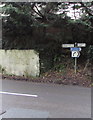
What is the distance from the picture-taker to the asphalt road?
5.43 meters

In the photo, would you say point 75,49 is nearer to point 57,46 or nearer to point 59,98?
point 57,46

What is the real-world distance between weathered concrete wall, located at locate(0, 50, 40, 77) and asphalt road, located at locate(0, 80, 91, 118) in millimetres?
3478

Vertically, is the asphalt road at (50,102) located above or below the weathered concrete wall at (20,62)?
below

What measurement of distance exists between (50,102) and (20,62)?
603 centimetres

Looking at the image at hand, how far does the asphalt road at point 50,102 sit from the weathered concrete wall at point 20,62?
11.4 feet

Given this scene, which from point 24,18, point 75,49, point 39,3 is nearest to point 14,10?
point 24,18

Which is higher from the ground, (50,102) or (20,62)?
(20,62)

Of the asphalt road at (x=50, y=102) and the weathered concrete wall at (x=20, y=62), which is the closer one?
the asphalt road at (x=50, y=102)

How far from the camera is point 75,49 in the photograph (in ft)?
35.9

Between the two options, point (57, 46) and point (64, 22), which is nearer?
point (64, 22)

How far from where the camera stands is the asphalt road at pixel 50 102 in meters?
5.43

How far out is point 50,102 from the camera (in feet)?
21.3

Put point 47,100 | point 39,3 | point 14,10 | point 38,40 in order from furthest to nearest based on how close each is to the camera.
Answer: point 38,40 → point 39,3 → point 14,10 → point 47,100

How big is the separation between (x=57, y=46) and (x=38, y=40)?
1.48 metres
